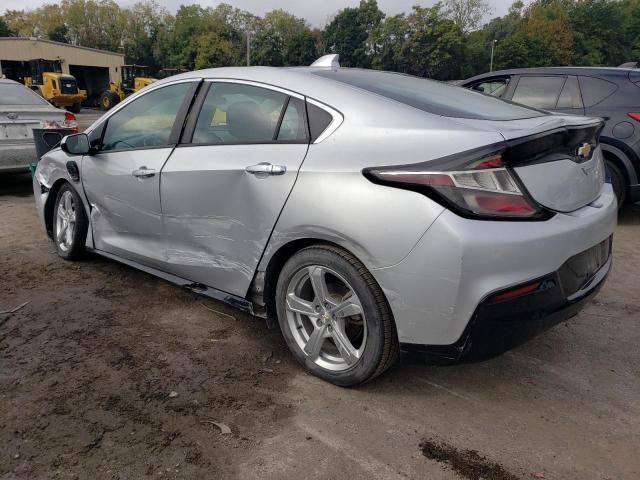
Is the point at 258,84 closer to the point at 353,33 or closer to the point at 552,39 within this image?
the point at 552,39

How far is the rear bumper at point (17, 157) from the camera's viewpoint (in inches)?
275

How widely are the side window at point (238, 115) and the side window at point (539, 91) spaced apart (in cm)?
451

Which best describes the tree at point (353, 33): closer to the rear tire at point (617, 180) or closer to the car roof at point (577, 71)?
the car roof at point (577, 71)

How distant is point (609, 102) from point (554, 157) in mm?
4284

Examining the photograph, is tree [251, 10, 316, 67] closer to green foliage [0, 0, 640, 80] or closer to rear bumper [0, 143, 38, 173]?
green foliage [0, 0, 640, 80]

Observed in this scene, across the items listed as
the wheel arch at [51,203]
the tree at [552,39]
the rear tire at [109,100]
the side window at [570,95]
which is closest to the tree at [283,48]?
the tree at [552,39]

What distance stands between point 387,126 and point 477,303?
86cm

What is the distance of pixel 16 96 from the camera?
761 cm

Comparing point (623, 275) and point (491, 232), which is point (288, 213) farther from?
point (623, 275)

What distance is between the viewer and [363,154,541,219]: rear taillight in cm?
214

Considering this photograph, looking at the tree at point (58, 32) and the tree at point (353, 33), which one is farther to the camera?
the tree at point (58, 32)

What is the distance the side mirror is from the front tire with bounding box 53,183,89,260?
39 cm

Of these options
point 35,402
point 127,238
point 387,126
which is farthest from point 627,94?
point 35,402

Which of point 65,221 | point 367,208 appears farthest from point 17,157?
point 367,208
